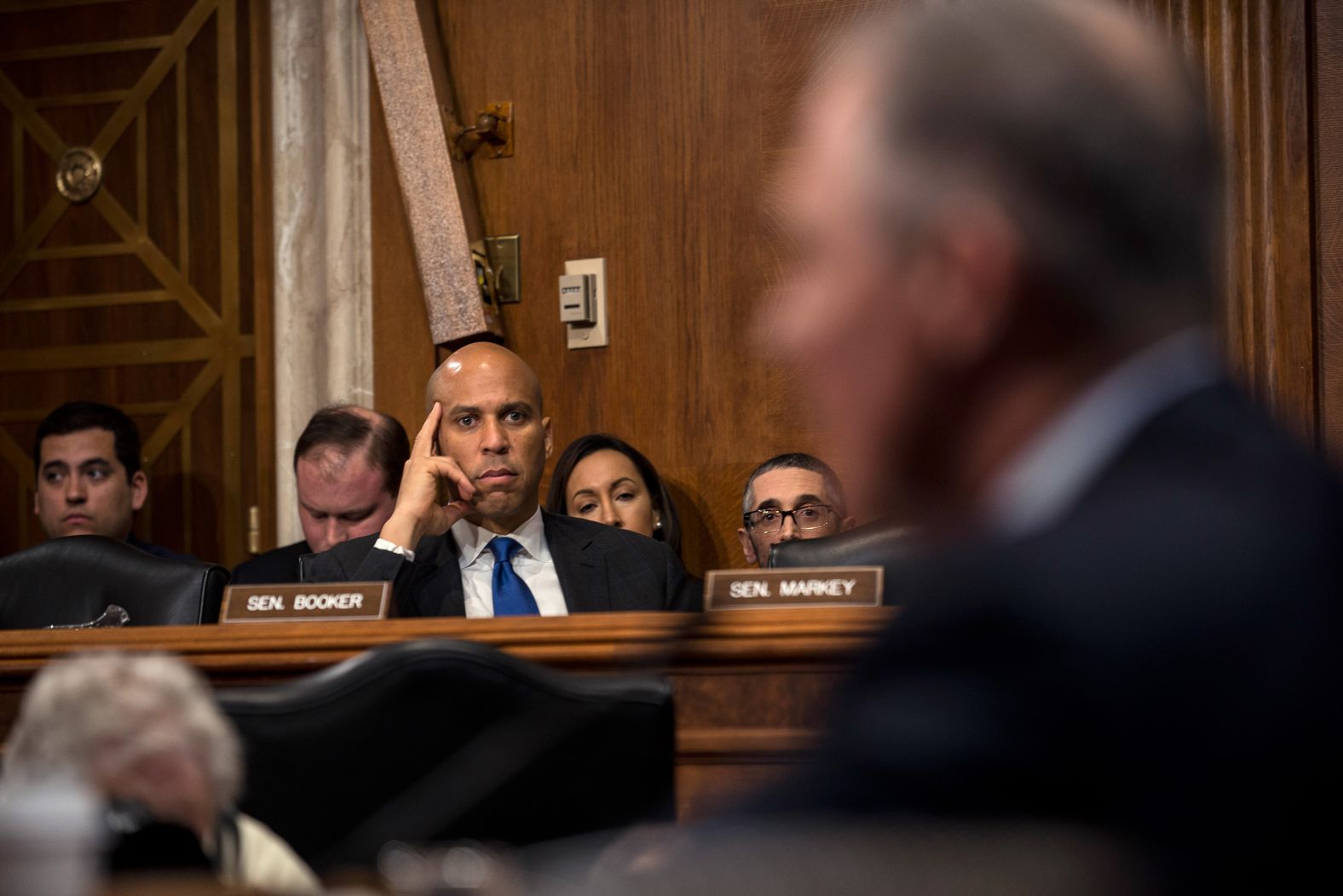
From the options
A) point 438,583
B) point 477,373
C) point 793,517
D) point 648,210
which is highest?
point 648,210

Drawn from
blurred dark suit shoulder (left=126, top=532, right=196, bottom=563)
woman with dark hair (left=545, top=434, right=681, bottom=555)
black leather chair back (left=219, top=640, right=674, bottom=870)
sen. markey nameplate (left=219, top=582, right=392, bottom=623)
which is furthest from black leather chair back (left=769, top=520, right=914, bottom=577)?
blurred dark suit shoulder (left=126, top=532, right=196, bottom=563)

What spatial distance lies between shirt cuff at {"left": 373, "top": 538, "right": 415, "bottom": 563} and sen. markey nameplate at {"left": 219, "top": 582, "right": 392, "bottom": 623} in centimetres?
98

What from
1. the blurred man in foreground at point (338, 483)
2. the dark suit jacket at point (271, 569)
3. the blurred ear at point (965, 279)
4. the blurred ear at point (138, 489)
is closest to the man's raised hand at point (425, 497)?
the blurred man in foreground at point (338, 483)

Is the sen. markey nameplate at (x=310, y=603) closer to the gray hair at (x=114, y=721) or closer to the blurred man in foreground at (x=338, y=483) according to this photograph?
the gray hair at (x=114, y=721)

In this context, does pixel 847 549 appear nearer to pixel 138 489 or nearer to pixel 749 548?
pixel 749 548

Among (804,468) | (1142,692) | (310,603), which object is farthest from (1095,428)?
(804,468)

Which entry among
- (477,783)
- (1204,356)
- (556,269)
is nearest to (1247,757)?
(1204,356)

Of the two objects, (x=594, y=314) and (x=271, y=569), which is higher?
(x=594, y=314)

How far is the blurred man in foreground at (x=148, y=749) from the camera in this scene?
141cm

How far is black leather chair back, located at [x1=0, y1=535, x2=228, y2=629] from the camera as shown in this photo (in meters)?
2.98

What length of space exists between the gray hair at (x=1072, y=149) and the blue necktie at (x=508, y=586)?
277cm

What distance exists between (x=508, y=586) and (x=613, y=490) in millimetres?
→ 702

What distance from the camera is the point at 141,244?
5.21 meters

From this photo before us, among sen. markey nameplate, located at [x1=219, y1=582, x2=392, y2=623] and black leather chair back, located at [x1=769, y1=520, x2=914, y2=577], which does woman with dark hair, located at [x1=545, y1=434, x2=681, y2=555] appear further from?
sen. markey nameplate, located at [x1=219, y1=582, x2=392, y2=623]
